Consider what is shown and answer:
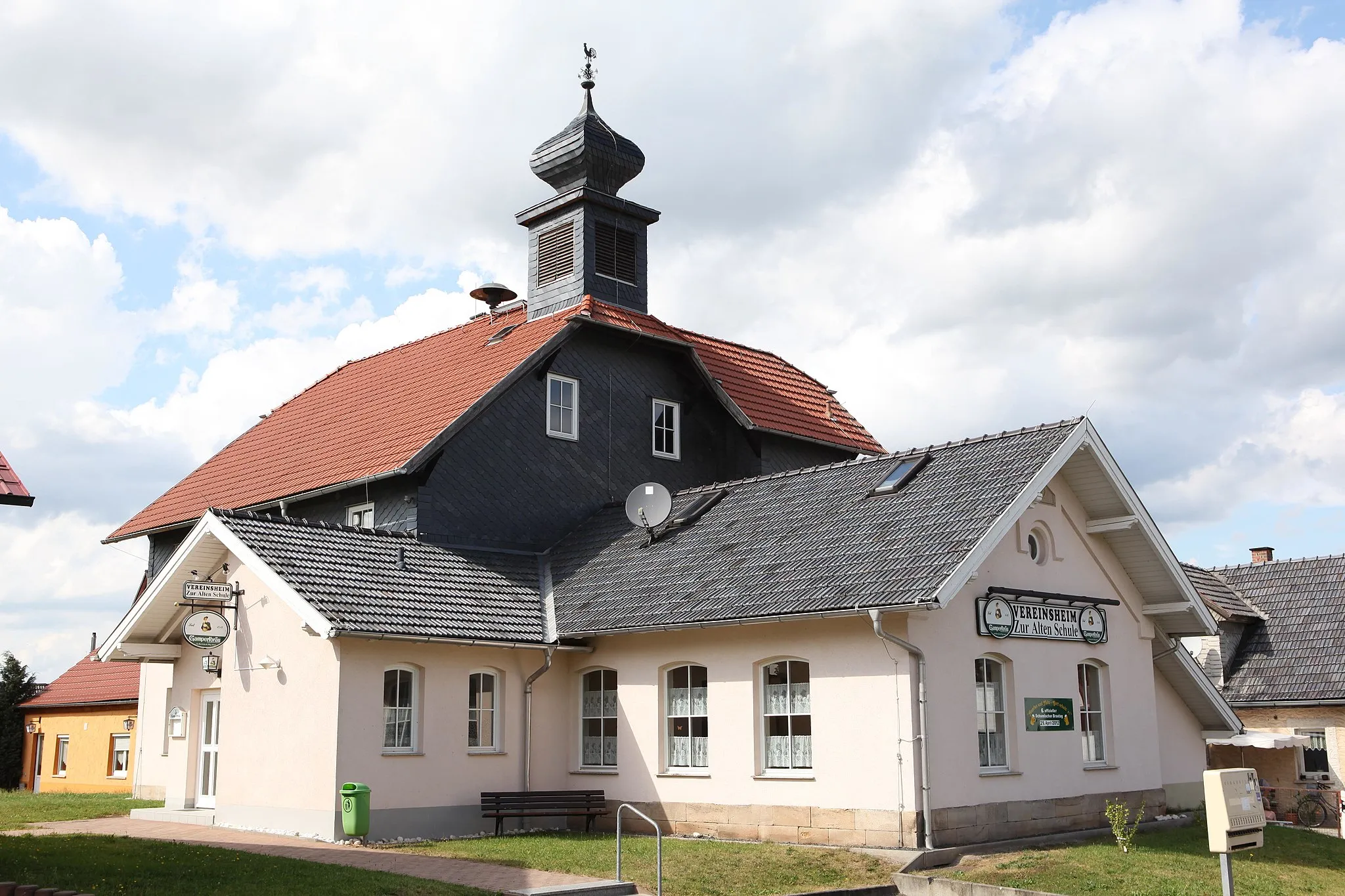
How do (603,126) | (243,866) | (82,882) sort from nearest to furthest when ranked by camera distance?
(82,882)
(243,866)
(603,126)

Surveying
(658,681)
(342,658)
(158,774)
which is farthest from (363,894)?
(158,774)

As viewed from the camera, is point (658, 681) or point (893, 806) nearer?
point (893, 806)

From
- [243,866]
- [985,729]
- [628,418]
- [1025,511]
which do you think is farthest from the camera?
[628,418]

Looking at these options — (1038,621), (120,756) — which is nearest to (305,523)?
(1038,621)

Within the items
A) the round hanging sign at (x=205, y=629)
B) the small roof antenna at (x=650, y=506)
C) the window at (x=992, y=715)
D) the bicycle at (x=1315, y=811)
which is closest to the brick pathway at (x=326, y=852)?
the round hanging sign at (x=205, y=629)

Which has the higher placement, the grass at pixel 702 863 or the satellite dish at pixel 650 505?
the satellite dish at pixel 650 505

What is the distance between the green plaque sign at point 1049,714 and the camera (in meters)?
17.8

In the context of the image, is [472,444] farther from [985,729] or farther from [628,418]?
[985,729]

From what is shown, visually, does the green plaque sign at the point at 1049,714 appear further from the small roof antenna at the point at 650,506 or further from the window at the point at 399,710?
the window at the point at 399,710

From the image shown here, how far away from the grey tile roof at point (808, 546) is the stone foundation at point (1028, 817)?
2.90m

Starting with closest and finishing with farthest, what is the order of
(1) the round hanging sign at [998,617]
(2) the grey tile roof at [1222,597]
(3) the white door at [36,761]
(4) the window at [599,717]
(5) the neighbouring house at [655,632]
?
1. (5) the neighbouring house at [655,632]
2. (1) the round hanging sign at [998,617]
3. (4) the window at [599,717]
4. (2) the grey tile roof at [1222,597]
5. (3) the white door at [36,761]

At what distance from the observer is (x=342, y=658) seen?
17.7 metres

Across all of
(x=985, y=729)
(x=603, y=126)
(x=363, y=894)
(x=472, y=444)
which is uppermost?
(x=603, y=126)

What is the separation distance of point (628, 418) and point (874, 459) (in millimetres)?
5929
